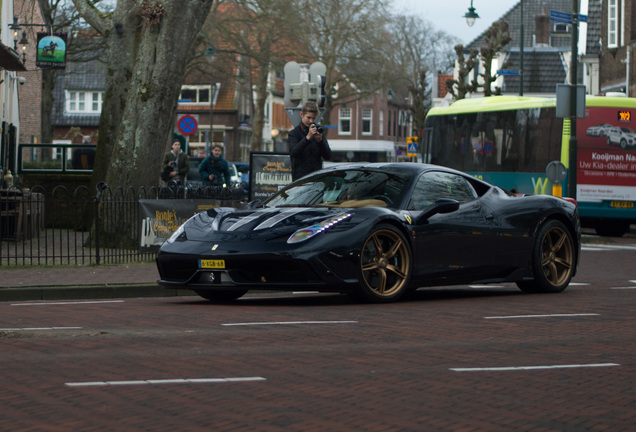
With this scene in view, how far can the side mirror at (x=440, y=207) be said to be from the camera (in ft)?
35.9

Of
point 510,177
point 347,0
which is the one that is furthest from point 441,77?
point 510,177

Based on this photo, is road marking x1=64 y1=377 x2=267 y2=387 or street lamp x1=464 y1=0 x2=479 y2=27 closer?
road marking x1=64 y1=377 x2=267 y2=387

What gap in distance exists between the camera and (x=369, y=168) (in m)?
11.4

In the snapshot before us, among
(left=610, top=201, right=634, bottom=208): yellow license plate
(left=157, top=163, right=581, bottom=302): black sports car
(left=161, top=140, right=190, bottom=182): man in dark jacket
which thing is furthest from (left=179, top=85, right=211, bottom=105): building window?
(left=157, top=163, right=581, bottom=302): black sports car

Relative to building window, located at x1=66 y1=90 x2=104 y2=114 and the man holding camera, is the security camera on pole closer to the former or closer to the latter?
the man holding camera

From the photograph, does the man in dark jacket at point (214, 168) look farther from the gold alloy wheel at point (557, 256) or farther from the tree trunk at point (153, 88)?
the gold alloy wheel at point (557, 256)

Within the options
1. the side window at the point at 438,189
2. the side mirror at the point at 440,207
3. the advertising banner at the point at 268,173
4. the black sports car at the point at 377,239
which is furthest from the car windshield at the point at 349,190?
the advertising banner at the point at 268,173

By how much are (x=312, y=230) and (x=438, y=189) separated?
75.8 inches

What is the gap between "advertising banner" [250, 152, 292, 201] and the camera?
19.4 m

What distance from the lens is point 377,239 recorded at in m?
10.4

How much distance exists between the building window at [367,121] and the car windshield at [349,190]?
103510 millimetres

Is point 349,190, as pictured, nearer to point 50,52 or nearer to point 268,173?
point 268,173

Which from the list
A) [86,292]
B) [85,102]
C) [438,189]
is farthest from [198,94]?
[438,189]

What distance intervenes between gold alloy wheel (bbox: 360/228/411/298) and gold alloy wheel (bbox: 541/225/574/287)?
2262mm
